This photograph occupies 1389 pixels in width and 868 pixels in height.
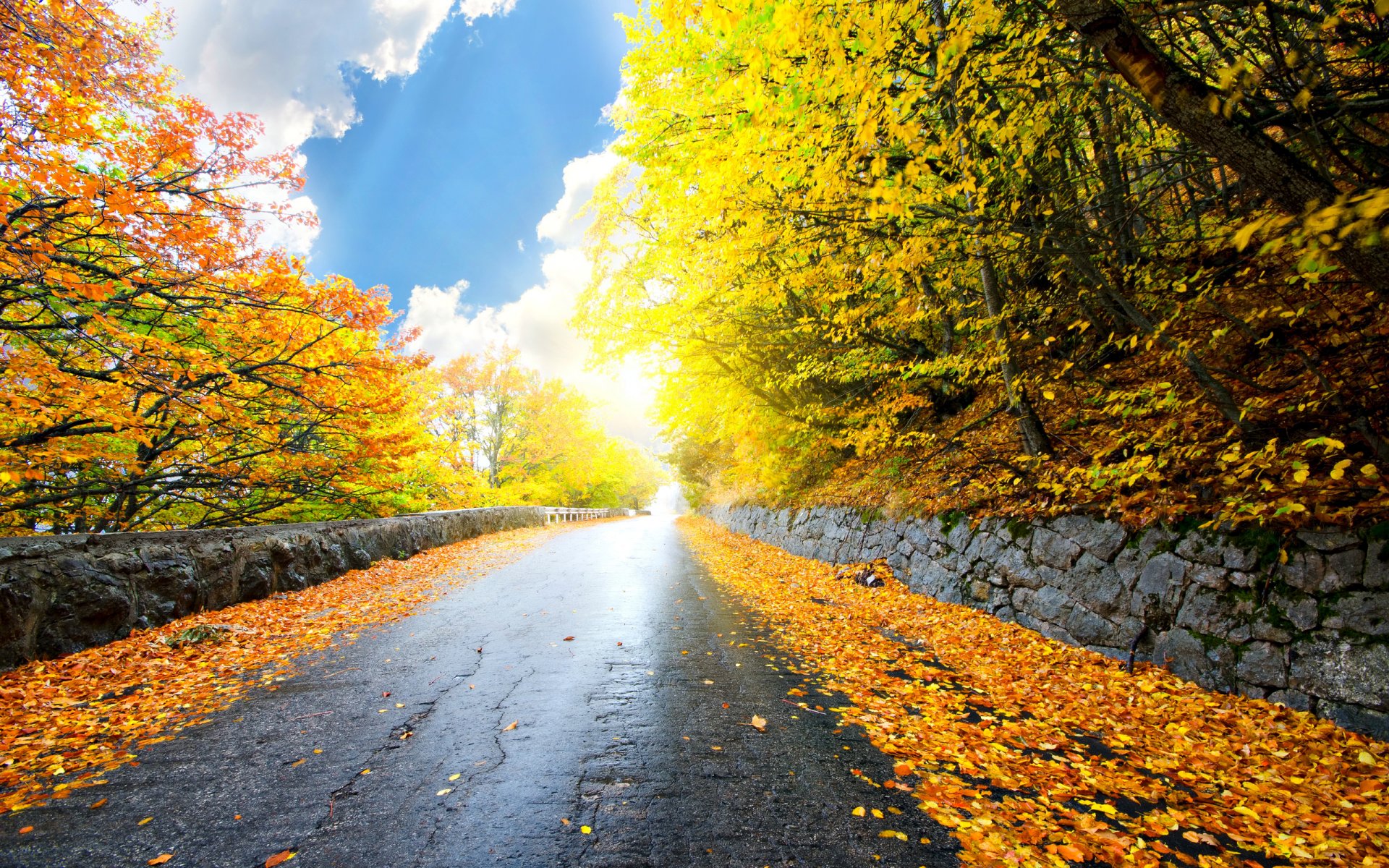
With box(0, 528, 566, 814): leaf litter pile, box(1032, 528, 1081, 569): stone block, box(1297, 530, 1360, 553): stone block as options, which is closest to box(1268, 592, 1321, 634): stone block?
box(1297, 530, 1360, 553): stone block

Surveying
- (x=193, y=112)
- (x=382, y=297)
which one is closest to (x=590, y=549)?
(x=382, y=297)

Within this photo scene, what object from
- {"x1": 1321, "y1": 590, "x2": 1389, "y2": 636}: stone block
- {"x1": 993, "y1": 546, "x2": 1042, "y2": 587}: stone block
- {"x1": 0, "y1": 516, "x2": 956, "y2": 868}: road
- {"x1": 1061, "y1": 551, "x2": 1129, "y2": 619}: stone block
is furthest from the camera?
{"x1": 993, "y1": 546, "x2": 1042, "y2": 587}: stone block

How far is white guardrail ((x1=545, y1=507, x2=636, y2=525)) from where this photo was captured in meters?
25.5

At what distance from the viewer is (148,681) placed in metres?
3.95

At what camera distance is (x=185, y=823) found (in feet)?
Result: 7.60

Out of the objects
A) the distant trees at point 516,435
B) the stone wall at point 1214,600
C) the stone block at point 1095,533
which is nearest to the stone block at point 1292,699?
the stone wall at point 1214,600

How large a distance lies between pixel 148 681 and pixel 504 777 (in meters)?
3.44

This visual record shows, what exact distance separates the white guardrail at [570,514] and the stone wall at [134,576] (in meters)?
17.4

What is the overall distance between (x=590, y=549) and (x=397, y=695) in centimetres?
949

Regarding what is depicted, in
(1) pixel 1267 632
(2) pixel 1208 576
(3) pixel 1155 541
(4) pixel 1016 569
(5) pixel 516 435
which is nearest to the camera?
(1) pixel 1267 632

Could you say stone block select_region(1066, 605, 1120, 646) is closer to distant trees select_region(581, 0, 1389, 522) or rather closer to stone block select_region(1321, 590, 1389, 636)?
distant trees select_region(581, 0, 1389, 522)

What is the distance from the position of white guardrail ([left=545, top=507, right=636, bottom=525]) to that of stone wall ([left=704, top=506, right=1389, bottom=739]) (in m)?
21.9

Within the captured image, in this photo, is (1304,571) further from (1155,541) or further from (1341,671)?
(1155,541)

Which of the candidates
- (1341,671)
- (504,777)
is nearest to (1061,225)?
(1341,671)
